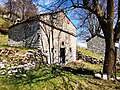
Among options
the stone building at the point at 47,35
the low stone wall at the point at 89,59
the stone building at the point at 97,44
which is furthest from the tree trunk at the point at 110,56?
the stone building at the point at 97,44

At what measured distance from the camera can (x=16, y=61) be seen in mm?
11375

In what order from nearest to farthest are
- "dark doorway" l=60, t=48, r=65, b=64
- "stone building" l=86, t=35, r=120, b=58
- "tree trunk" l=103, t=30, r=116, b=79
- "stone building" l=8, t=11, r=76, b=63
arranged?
"tree trunk" l=103, t=30, r=116, b=79, "stone building" l=8, t=11, r=76, b=63, "dark doorway" l=60, t=48, r=65, b=64, "stone building" l=86, t=35, r=120, b=58

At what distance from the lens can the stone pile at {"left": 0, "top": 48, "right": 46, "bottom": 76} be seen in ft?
26.6

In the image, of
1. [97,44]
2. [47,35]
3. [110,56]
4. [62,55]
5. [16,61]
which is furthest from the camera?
[97,44]

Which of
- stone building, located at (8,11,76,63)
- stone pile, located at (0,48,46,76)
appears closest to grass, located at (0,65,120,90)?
stone pile, located at (0,48,46,76)

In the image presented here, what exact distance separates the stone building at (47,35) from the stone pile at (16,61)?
7.07ft

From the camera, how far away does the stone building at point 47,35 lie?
16547 mm

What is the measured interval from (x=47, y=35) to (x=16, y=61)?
6.46m

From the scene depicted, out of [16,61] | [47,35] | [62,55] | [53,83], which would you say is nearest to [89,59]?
[62,55]

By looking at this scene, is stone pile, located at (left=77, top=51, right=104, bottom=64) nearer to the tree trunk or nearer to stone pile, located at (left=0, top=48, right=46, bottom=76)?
stone pile, located at (left=0, top=48, right=46, bottom=76)

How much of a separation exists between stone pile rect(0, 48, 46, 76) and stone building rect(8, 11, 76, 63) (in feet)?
7.07

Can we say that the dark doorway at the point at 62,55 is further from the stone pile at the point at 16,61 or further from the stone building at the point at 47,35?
the stone pile at the point at 16,61

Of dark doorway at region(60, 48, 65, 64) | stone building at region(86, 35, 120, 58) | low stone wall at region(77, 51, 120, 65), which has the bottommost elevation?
low stone wall at region(77, 51, 120, 65)

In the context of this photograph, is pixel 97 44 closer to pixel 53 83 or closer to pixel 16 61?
pixel 16 61
